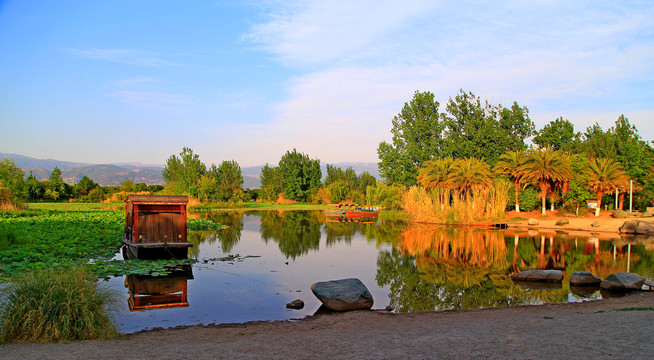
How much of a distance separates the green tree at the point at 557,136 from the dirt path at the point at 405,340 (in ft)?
138

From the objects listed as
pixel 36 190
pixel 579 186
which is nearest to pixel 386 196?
pixel 579 186

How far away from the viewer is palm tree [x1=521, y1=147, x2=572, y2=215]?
3391 centimetres

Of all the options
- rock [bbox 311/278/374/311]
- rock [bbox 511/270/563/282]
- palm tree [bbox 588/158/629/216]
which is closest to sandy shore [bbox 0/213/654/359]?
rock [bbox 311/278/374/311]

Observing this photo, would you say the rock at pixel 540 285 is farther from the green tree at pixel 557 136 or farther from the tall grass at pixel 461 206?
the green tree at pixel 557 136

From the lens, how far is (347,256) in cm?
1866

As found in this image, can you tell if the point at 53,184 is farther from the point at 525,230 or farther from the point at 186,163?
the point at 525,230

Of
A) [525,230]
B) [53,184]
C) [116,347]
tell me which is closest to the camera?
[116,347]

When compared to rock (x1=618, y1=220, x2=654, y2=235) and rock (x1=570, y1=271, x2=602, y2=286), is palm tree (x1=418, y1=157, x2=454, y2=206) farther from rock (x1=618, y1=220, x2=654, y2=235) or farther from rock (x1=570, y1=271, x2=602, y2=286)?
rock (x1=570, y1=271, x2=602, y2=286)

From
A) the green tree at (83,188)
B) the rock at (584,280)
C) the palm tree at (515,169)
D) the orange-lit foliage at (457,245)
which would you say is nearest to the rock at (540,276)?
the rock at (584,280)

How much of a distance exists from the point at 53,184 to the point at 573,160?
54660 millimetres

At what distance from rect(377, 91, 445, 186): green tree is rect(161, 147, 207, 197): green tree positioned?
21.8 meters

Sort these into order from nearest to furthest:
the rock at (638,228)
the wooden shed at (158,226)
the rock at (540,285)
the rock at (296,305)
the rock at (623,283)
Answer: the rock at (296,305)
the rock at (623,283)
the rock at (540,285)
the wooden shed at (158,226)
the rock at (638,228)

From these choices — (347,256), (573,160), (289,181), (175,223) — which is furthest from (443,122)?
(175,223)

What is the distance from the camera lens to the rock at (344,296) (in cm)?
1024
